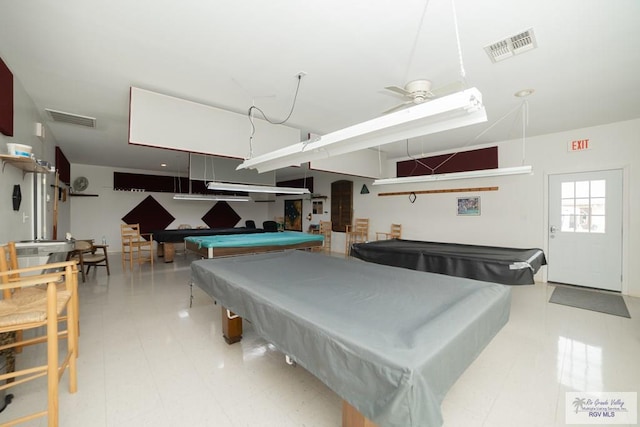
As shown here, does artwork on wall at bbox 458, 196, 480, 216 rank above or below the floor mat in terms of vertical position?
above

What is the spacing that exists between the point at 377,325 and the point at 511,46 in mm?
2678

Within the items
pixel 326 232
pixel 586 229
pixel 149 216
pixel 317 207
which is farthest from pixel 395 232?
pixel 149 216

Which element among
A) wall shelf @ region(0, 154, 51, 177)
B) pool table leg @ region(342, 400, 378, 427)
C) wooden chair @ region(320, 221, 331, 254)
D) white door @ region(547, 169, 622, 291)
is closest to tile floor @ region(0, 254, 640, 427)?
pool table leg @ region(342, 400, 378, 427)

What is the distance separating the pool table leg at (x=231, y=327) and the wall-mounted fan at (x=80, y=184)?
26.6 feet

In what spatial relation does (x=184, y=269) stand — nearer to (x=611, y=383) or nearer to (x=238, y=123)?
(x=238, y=123)

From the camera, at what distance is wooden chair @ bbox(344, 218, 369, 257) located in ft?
25.2

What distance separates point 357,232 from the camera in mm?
7742

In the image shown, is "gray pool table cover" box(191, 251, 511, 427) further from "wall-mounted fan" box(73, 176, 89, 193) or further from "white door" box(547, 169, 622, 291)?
"wall-mounted fan" box(73, 176, 89, 193)

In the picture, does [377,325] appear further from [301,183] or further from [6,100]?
[301,183]

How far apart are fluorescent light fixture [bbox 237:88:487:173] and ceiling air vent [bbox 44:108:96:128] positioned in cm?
402

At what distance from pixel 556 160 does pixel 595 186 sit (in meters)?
0.70

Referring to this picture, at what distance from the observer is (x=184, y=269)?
5.89 meters

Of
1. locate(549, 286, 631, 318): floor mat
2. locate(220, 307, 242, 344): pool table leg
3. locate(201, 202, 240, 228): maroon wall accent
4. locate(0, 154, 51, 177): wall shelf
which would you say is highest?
locate(0, 154, 51, 177): wall shelf

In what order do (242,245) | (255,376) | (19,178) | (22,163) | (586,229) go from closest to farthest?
(255,376), (22,163), (19,178), (586,229), (242,245)
